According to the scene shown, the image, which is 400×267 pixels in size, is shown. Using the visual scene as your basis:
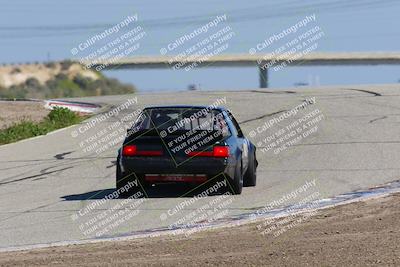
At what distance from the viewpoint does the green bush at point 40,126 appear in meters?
26.8

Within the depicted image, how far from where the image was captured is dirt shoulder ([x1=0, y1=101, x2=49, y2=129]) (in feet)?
107

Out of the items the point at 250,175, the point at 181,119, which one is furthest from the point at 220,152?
the point at 250,175

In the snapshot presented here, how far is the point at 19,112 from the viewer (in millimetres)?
35188

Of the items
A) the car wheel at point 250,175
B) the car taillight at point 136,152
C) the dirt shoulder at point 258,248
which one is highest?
the car taillight at point 136,152

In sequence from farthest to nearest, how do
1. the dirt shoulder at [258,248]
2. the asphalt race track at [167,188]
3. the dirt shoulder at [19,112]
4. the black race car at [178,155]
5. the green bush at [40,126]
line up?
the dirt shoulder at [19,112] → the green bush at [40,126] → the black race car at [178,155] → the asphalt race track at [167,188] → the dirt shoulder at [258,248]

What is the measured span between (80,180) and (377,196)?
5.95 metres

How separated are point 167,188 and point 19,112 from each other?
20.3 meters

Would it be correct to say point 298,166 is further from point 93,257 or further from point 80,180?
point 93,257

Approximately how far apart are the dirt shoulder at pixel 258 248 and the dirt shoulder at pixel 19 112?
20531 mm

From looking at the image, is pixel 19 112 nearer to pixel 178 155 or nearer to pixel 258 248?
pixel 178 155

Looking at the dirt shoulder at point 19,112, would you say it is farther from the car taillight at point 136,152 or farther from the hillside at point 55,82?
the car taillight at point 136,152

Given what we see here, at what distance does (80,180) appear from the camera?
17.5 meters

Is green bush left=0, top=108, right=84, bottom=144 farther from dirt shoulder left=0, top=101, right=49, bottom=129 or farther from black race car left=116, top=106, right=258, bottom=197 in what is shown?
black race car left=116, top=106, right=258, bottom=197

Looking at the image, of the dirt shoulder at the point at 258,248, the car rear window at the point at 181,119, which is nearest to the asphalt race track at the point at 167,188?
the car rear window at the point at 181,119
